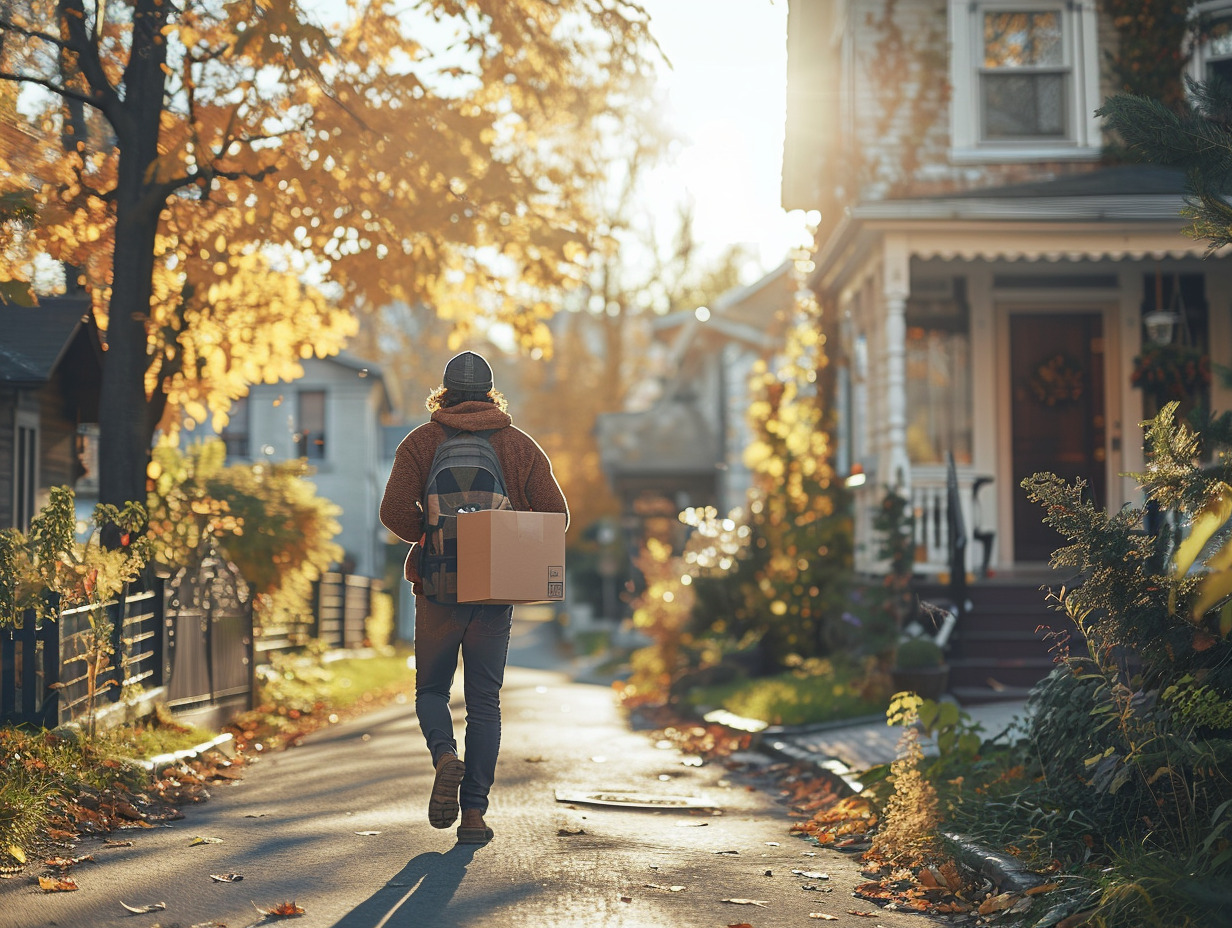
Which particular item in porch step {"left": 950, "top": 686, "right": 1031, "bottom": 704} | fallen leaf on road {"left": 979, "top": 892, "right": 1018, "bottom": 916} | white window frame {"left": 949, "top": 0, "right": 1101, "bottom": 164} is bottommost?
porch step {"left": 950, "top": 686, "right": 1031, "bottom": 704}

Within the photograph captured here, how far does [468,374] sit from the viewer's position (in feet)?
20.9

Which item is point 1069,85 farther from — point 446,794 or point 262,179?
point 446,794

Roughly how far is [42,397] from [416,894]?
9827mm

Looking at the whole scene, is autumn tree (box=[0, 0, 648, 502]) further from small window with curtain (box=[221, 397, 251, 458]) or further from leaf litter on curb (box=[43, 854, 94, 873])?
small window with curtain (box=[221, 397, 251, 458])

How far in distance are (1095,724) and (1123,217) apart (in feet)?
28.6

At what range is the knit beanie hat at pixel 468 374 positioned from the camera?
635 cm

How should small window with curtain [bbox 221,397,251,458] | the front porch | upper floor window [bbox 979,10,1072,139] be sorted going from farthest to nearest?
small window with curtain [bbox 221,397,251,458]
upper floor window [bbox 979,10,1072,139]
the front porch

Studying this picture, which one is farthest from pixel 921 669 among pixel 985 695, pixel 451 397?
pixel 451 397

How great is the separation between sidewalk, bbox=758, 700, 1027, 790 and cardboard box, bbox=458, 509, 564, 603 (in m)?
2.73

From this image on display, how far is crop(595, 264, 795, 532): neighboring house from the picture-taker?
32.5 metres

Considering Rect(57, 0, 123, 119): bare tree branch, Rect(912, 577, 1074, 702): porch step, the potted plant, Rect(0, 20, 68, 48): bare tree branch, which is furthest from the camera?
Rect(912, 577, 1074, 702): porch step

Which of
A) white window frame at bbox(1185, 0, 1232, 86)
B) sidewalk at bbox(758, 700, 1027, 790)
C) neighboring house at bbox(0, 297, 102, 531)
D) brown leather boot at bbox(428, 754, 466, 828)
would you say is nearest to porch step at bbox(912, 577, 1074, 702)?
sidewalk at bbox(758, 700, 1027, 790)

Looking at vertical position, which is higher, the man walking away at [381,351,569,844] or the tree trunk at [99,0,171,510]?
→ the tree trunk at [99,0,171,510]

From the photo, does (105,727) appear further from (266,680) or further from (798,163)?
(798,163)
